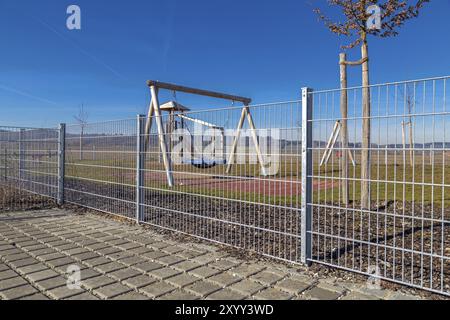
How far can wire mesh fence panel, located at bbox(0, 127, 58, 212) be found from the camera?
8125 millimetres

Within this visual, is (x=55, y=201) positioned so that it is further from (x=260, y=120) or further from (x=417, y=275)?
(x=417, y=275)

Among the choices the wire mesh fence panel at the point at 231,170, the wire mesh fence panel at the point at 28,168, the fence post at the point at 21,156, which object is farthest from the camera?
the fence post at the point at 21,156

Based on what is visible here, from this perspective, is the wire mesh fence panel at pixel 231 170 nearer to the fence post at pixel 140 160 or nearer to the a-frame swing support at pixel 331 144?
the fence post at pixel 140 160

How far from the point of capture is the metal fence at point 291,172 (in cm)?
323

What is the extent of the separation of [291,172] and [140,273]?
77.9 inches

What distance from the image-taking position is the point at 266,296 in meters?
3.18

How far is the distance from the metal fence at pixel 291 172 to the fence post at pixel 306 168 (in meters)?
0.01

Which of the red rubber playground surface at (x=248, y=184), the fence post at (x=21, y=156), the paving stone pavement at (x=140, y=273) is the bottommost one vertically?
the paving stone pavement at (x=140, y=273)

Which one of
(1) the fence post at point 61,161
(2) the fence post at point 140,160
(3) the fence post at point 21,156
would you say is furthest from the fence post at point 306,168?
(3) the fence post at point 21,156

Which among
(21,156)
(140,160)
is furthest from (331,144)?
(21,156)

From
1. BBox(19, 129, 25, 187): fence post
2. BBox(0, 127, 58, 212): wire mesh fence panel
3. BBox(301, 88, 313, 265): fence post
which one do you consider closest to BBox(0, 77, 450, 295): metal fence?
BBox(301, 88, 313, 265): fence post

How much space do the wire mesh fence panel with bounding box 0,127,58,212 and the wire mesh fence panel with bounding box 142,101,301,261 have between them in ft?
10.1

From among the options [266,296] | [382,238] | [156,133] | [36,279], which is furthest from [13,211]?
[382,238]

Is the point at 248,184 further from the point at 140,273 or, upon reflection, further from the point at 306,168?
the point at 140,273
